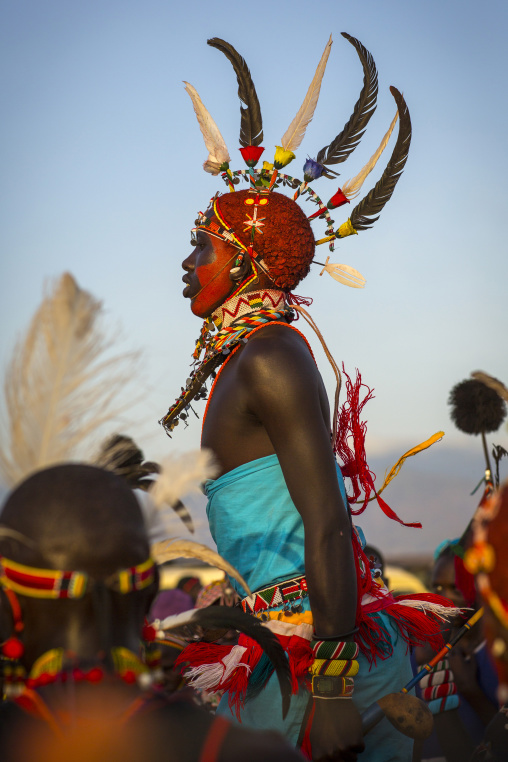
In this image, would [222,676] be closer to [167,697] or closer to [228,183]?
[167,697]

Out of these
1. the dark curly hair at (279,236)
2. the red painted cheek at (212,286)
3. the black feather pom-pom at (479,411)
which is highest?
the dark curly hair at (279,236)

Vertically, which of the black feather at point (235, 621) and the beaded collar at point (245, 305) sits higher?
the beaded collar at point (245, 305)

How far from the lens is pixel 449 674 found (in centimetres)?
574

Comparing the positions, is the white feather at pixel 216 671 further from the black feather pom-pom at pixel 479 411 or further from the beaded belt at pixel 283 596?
the black feather pom-pom at pixel 479 411

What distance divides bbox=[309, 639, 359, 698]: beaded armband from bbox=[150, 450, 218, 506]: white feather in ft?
2.97

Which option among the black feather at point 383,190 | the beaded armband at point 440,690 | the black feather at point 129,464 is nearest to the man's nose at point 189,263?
the black feather at point 383,190

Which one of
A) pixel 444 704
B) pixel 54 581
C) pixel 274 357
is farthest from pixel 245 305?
pixel 444 704

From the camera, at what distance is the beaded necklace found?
3377 mm

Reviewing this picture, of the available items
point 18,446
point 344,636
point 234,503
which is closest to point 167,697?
point 18,446

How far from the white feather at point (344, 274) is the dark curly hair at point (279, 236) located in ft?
0.54

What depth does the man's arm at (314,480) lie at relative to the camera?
2.61m

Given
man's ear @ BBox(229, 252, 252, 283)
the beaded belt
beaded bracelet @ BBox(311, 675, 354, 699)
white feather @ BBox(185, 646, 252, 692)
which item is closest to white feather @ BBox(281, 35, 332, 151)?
man's ear @ BBox(229, 252, 252, 283)

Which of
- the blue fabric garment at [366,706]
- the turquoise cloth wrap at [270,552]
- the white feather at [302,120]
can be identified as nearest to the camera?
the blue fabric garment at [366,706]

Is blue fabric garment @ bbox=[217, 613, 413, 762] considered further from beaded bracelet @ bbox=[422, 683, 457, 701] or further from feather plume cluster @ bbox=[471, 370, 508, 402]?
beaded bracelet @ bbox=[422, 683, 457, 701]
